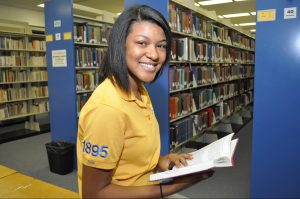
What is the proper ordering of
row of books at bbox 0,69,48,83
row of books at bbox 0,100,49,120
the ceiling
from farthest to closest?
the ceiling
row of books at bbox 0,69,48,83
row of books at bbox 0,100,49,120

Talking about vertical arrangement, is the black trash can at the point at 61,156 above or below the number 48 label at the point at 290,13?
below

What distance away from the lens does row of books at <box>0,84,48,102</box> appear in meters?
5.34

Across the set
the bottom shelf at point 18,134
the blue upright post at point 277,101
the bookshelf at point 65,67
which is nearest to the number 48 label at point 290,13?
the blue upright post at point 277,101

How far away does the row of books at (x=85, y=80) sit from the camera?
392 cm

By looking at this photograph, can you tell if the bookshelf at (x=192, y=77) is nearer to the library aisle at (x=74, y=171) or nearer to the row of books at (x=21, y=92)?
the library aisle at (x=74, y=171)

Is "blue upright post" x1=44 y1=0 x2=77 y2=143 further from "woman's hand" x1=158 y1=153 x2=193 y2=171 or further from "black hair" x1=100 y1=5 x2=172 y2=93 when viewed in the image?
"black hair" x1=100 y1=5 x2=172 y2=93

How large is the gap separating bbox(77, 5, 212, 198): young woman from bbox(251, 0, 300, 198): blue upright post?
58.6 inches

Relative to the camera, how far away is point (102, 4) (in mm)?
7898

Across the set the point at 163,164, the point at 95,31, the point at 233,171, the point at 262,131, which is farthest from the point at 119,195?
the point at 95,31

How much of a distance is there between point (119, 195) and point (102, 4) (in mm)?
7838

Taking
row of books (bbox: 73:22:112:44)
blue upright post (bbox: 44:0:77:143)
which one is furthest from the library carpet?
row of books (bbox: 73:22:112:44)

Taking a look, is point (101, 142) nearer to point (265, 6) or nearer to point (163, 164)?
point (163, 164)

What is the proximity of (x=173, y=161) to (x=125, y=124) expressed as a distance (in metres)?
0.43

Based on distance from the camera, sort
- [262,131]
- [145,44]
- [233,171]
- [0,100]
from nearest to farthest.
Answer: [145,44]
[262,131]
[233,171]
[0,100]
